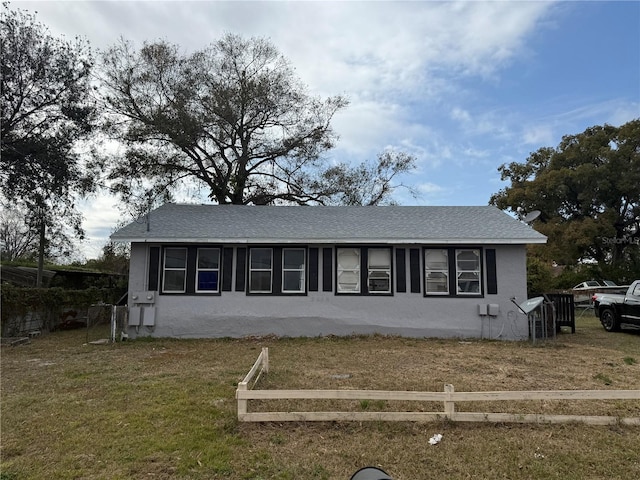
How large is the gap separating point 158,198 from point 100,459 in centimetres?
1802

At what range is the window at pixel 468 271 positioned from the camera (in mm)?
12414

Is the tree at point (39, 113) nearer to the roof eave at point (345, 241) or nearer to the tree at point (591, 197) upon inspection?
the roof eave at point (345, 241)

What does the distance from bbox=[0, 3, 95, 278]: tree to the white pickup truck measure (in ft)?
60.1

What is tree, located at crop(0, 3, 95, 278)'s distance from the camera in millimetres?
12891

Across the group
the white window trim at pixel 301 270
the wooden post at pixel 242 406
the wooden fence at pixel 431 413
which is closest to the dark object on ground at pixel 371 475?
the wooden fence at pixel 431 413

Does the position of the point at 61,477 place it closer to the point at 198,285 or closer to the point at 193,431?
the point at 193,431

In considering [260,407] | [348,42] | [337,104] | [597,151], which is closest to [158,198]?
[337,104]

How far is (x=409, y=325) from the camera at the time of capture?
12281 millimetres

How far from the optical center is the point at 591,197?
2892 cm

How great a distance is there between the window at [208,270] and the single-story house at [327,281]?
3cm

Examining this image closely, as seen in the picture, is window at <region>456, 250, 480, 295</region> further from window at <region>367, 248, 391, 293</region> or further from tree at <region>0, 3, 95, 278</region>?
tree at <region>0, 3, 95, 278</region>

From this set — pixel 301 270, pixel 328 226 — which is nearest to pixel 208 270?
pixel 301 270

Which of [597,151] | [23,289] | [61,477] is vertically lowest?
[61,477]

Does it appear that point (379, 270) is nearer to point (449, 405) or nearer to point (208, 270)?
point (208, 270)
